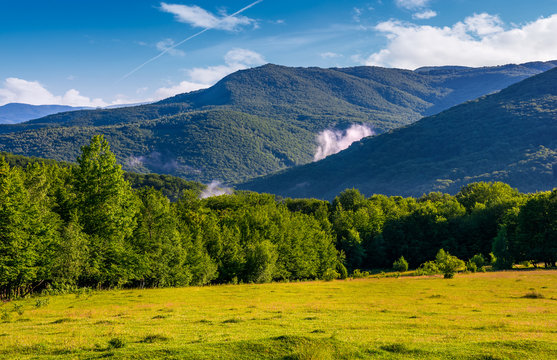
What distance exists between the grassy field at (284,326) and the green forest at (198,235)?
20.9ft

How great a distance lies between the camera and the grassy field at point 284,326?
52.9 ft

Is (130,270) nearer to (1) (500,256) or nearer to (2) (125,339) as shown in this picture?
(2) (125,339)

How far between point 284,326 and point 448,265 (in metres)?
55.0

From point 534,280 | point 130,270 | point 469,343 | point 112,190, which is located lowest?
point 534,280

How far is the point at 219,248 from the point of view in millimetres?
76000

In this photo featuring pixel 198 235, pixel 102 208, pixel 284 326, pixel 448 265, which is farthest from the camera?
pixel 198 235

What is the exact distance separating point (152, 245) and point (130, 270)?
649 centimetres

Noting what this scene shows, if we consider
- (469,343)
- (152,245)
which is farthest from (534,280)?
(152,245)

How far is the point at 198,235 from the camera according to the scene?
7306 cm

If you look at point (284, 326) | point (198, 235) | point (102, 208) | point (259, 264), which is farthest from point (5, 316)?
point (259, 264)

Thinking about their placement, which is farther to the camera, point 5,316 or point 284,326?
point 5,316

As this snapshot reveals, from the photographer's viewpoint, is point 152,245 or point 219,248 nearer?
point 152,245

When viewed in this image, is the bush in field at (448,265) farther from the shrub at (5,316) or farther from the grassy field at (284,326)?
the shrub at (5,316)

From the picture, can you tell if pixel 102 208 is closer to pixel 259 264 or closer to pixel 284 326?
pixel 259 264
